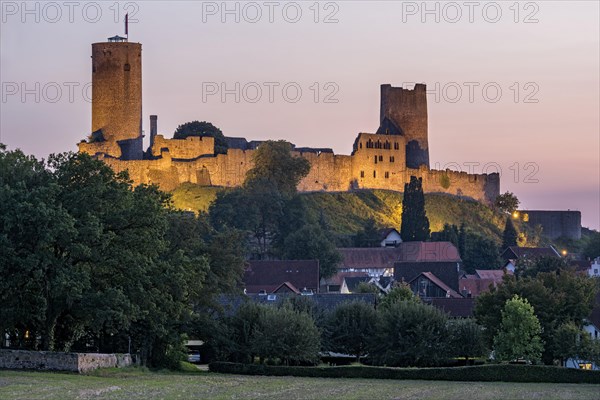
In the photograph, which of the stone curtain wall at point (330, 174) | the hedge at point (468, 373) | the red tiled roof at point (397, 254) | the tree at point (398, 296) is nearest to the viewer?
the hedge at point (468, 373)

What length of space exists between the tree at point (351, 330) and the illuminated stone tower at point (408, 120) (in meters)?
96.0

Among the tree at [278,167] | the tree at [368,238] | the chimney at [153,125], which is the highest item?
the chimney at [153,125]

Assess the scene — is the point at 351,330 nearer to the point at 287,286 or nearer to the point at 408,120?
the point at 287,286

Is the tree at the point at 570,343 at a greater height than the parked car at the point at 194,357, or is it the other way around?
the tree at the point at 570,343

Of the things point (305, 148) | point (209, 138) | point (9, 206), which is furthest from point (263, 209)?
point (9, 206)

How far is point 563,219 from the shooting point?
18150 centimetres

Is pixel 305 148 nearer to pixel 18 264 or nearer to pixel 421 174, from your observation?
pixel 421 174

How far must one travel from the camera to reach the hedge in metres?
58.0

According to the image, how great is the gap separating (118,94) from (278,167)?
17.8 meters

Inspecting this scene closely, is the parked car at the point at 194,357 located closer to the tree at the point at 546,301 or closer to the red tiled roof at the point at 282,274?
the tree at the point at 546,301

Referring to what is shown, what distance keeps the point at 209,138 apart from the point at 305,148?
16277mm

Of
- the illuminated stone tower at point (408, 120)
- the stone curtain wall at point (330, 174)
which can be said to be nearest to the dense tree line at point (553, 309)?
the stone curtain wall at point (330, 174)

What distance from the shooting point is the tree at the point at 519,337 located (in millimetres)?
67500

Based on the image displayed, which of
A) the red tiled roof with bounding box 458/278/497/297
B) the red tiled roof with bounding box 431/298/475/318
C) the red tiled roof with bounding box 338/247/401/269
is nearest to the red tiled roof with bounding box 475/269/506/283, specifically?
the red tiled roof with bounding box 458/278/497/297
